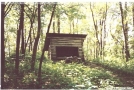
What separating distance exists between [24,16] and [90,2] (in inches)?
60.9

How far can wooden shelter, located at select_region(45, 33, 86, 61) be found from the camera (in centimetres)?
518

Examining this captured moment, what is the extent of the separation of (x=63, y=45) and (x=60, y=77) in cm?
112

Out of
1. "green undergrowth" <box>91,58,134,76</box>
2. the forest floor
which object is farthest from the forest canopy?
the forest floor

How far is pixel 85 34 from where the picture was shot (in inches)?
203

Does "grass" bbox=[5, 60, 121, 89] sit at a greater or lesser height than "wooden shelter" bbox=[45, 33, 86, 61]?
lesser

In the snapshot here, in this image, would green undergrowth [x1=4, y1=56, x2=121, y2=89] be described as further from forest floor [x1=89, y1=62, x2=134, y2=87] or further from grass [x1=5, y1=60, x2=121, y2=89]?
forest floor [x1=89, y1=62, x2=134, y2=87]

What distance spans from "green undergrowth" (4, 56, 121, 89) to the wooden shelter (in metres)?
0.51

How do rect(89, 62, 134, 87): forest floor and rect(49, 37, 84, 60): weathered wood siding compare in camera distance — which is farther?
rect(49, 37, 84, 60): weathered wood siding

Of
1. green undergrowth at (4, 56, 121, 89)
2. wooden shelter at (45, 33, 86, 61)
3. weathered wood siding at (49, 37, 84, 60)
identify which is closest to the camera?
green undergrowth at (4, 56, 121, 89)

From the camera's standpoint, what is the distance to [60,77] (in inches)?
181

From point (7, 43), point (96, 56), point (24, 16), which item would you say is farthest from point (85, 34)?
point (7, 43)

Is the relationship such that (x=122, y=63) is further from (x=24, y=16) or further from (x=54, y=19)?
(x=24, y=16)

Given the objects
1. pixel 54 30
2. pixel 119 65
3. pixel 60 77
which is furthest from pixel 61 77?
pixel 119 65

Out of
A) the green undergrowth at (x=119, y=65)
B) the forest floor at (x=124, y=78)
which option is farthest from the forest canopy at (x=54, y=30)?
the forest floor at (x=124, y=78)
